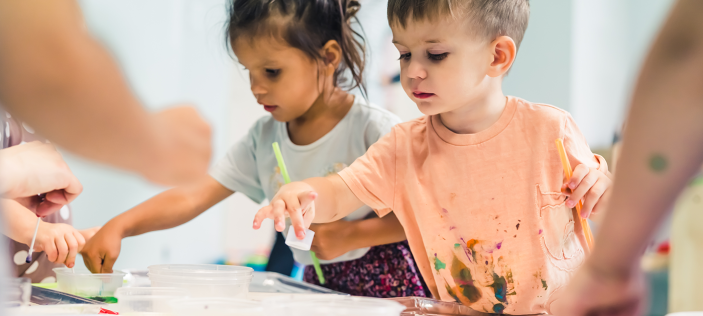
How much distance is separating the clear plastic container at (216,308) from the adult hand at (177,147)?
102 mm

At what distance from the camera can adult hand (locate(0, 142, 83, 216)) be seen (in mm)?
542

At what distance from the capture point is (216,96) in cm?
156

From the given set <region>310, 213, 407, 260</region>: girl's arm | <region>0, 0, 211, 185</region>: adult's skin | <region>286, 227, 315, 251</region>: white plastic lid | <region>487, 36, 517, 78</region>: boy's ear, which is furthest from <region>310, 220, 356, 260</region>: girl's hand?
<region>0, 0, 211, 185</region>: adult's skin

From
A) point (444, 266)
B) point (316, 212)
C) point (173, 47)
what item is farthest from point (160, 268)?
point (173, 47)

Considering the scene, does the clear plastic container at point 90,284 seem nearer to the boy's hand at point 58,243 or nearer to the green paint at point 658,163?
the boy's hand at point 58,243

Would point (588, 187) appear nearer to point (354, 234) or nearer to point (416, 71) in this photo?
point (416, 71)

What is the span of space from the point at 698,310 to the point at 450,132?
0.36m

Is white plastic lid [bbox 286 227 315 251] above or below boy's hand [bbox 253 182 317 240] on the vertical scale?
below

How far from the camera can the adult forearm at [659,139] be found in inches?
8.0

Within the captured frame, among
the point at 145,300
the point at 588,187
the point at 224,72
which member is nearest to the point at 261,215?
the point at 145,300

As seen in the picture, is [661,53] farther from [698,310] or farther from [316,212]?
[316,212]

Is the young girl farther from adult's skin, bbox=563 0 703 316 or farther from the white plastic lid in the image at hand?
adult's skin, bbox=563 0 703 316

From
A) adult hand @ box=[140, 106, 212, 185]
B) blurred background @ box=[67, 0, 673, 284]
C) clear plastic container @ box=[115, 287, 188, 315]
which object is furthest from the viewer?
blurred background @ box=[67, 0, 673, 284]

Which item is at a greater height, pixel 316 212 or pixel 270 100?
pixel 270 100
